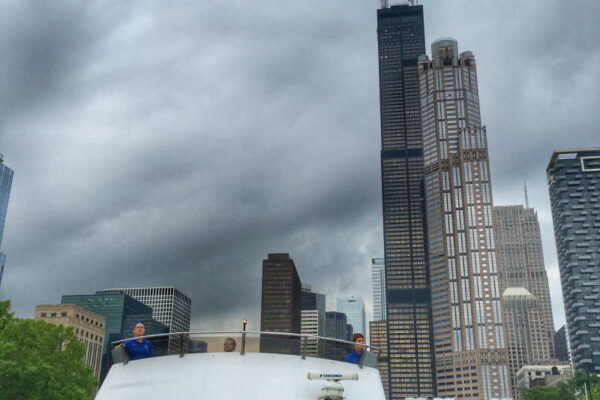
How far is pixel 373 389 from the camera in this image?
727 centimetres

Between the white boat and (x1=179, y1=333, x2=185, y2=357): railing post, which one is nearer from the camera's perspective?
the white boat

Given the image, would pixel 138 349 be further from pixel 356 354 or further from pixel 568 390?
pixel 568 390

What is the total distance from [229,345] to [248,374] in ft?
1.51

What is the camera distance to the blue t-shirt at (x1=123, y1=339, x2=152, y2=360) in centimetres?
752

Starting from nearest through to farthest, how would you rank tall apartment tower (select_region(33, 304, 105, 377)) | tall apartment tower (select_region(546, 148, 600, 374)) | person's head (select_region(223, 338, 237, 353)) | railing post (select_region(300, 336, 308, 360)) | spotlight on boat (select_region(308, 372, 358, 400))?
spotlight on boat (select_region(308, 372, 358, 400)) < person's head (select_region(223, 338, 237, 353)) < railing post (select_region(300, 336, 308, 360)) < tall apartment tower (select_region(33, 304, 105, 377)) < tall apartment tower (select_region(546, 148, 600, 374))

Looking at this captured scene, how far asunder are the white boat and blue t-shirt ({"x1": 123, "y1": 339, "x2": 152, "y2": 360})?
0.10 metres

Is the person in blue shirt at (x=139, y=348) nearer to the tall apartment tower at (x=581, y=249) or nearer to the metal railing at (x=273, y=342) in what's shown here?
the metal railing at (x=273, y=342)

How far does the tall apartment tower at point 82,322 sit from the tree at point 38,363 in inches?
3818

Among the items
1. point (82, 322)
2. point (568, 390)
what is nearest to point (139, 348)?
point (568, 390)

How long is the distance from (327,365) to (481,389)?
656 feet

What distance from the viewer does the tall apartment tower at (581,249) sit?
589 feet

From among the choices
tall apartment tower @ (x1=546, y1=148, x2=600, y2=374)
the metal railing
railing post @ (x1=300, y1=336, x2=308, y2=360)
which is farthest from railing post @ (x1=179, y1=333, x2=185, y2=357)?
tall apartment tower @ (x1=546, y1=148, x2=600, y2=374)

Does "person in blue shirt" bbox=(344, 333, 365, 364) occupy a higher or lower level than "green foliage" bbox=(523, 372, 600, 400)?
higher

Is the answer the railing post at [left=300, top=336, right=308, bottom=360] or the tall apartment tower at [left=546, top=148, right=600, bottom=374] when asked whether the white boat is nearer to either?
the railing post at [left=300, top=336, right=308, bottom=360]
